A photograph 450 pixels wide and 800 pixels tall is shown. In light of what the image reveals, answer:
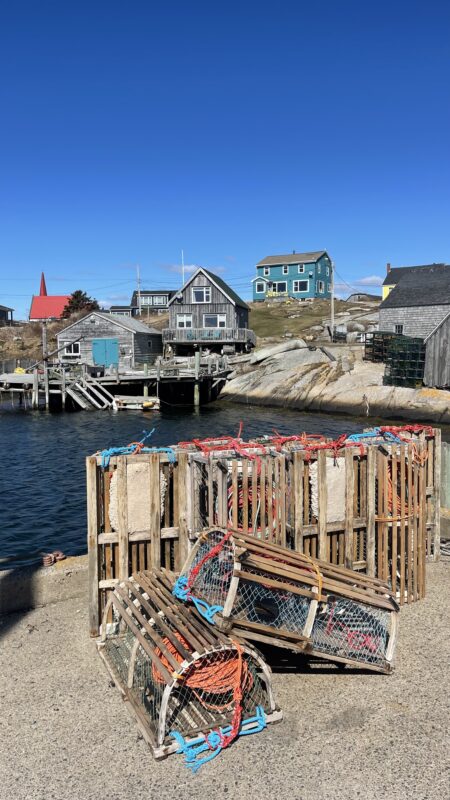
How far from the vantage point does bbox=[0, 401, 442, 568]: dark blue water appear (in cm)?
1509

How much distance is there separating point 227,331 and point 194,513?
4749 centimetres

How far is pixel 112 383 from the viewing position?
144 feet

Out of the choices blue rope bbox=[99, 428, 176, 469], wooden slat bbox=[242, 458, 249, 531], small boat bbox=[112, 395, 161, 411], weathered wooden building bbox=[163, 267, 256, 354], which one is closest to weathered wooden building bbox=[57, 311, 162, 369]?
weathered wooden building bbox=[163, 267, 256, 354]

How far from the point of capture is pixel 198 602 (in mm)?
5516

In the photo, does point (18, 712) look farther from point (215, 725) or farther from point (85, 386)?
point (85, 386)

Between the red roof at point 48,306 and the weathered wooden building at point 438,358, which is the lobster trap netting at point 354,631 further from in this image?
the red roof at point 48,306

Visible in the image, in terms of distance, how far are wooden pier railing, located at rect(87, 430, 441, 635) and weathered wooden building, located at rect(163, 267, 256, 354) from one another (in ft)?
152

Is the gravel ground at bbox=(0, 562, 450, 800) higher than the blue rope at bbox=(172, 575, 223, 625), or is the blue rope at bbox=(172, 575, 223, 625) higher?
the blue rope at bbox=(172, 575, 223, 625)

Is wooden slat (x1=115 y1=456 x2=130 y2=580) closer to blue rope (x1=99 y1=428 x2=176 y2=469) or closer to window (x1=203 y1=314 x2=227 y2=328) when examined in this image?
blue rope (x1=99 y1=428 x2=176 y2=469)

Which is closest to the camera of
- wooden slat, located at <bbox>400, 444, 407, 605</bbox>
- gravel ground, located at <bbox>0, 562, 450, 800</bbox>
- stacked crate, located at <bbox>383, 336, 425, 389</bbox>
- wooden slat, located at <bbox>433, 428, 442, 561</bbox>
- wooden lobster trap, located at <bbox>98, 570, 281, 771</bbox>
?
gravel ground, located at <bbox>0, 562, 450, 800</bbox>

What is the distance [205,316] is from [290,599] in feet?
164

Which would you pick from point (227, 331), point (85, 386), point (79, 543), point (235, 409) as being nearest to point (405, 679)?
point (79, 543)

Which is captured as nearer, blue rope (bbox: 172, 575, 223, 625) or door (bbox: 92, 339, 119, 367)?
blue rope (bbox: 172, 575, 223, 625)

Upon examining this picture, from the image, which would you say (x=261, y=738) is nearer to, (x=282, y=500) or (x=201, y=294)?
(x=282, y=500)
